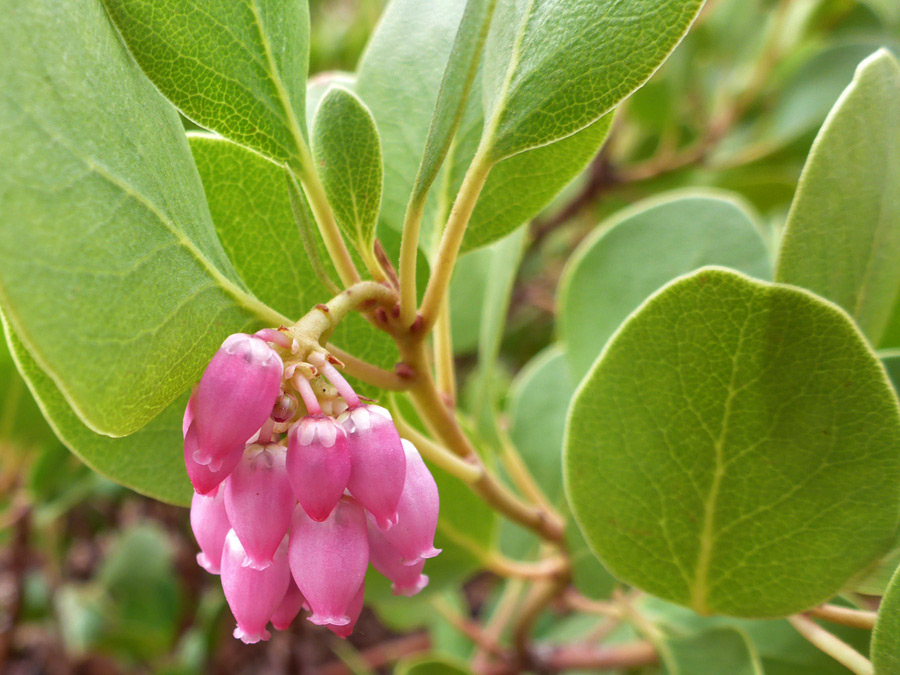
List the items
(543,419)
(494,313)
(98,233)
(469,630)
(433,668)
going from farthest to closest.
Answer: (469,630), (543,419), (433,668), (494,313), (98,233)

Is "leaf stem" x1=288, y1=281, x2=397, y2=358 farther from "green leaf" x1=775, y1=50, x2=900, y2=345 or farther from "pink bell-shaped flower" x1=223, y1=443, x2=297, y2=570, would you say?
"green leaf" x1=775, y1=50, x2=900, y2=345

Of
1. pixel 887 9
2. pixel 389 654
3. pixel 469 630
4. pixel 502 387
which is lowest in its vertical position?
pixel 389 654

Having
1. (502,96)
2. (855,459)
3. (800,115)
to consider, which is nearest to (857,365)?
(855,459)

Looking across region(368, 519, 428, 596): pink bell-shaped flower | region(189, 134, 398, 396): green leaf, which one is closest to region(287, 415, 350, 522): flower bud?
region(368, 519, 428, 596): pink bell-shaped flower

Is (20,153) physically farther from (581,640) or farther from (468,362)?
(468,362)

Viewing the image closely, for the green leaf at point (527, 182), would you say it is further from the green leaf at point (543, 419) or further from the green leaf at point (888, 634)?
the green leaf at point (543, 419)

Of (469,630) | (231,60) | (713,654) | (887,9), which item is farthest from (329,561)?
(887,9)

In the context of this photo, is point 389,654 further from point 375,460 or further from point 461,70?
point 461,70
